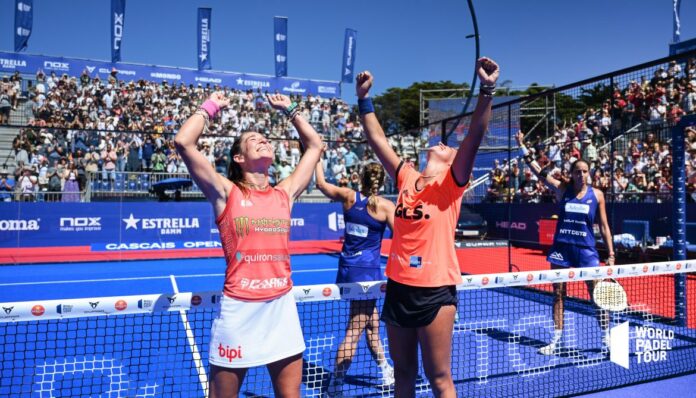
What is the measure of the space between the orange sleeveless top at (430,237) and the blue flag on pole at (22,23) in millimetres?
32100

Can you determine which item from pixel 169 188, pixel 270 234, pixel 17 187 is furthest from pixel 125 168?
pixel 270 234

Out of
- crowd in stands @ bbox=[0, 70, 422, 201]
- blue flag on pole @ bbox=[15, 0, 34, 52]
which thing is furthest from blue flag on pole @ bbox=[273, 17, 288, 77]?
blue flag on pole @ bbox=[15, 0, 34, 52]

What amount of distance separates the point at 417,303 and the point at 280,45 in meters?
35.9

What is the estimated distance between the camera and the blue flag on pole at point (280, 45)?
1436 inches

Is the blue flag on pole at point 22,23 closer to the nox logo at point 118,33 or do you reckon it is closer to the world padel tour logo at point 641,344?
the nox logo at point 118,33

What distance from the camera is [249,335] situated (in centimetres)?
268

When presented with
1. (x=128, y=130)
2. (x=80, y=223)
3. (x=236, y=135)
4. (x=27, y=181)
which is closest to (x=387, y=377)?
(x=80, y=223)

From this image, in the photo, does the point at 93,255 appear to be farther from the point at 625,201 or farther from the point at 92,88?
the point at 625,201

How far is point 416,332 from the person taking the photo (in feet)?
10.4

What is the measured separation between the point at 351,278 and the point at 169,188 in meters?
15.2

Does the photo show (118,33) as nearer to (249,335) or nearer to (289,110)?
(289,110)

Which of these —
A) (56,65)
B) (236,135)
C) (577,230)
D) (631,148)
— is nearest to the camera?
(577,230)

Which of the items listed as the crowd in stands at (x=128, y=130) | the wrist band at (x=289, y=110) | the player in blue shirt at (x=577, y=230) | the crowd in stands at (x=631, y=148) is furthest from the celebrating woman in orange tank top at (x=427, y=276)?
the crowd in stands at (x=128, y=130)

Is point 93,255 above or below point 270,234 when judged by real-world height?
below
